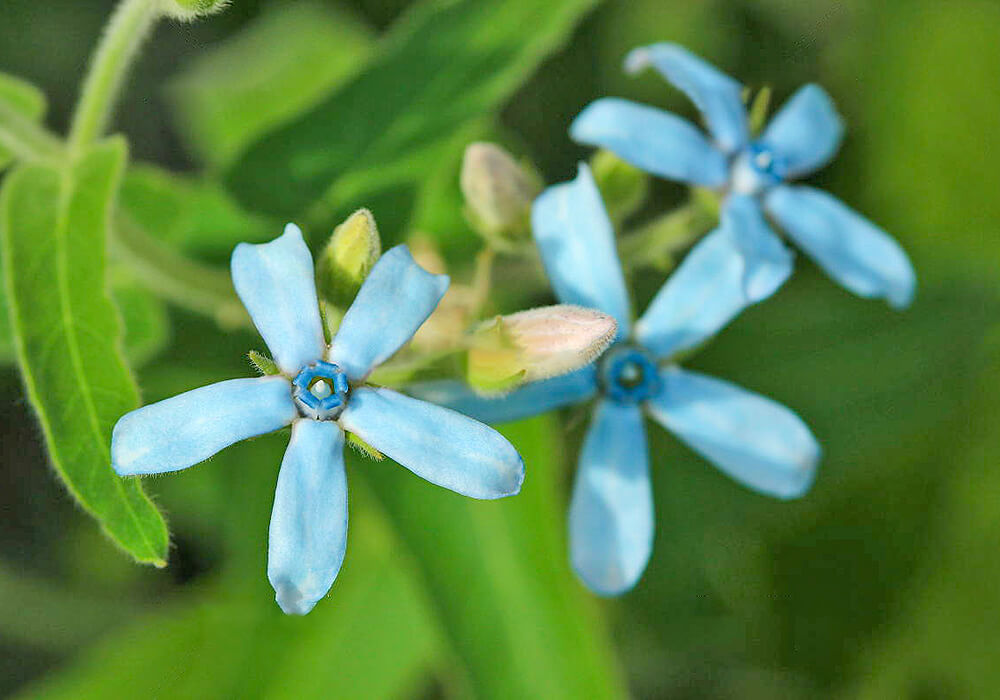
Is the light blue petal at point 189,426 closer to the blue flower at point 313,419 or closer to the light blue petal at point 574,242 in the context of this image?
the blue flower at point 313,419

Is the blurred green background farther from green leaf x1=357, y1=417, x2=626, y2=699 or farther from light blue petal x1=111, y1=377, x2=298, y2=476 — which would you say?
light blue petal x1=111, y1=377, x2=298, y2=476

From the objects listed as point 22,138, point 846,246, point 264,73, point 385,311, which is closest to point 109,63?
point 22,138

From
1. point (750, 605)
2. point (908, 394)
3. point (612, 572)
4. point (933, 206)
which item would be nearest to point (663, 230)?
point (612, 572)

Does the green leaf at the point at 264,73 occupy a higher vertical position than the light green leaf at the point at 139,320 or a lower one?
higher

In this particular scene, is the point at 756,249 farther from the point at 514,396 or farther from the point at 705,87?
the point at 514,396

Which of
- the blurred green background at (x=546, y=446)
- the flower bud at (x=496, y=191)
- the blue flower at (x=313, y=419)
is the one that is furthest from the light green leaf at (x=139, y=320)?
the blue flower at (x=313, y=419)

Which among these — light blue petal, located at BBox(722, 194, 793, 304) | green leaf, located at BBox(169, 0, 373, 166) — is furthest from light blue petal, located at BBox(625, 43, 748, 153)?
green leaf, located at BBox(169, 0, 373, 166)
